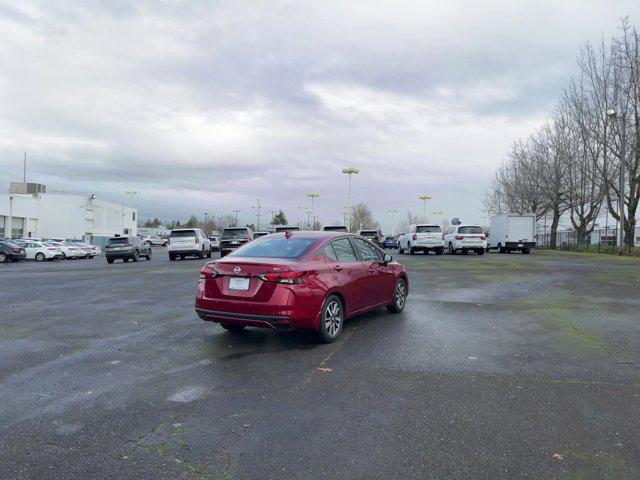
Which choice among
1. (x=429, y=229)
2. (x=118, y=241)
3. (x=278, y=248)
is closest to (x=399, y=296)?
(x=278, y=248)

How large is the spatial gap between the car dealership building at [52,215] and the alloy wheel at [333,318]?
63.8 meters

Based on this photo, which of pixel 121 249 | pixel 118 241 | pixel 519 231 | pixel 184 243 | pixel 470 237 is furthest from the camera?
pixel 519 231

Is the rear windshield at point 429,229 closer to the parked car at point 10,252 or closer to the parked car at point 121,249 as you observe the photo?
the parked car at point 121,249

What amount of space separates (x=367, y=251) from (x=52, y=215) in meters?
77.6

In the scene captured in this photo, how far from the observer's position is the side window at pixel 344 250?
721 cm

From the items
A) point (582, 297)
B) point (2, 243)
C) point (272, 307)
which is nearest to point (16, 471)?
point (272, 307)

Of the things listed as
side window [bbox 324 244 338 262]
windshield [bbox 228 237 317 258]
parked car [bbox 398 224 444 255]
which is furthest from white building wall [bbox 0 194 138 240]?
side window [bbox 324 244 338 262]

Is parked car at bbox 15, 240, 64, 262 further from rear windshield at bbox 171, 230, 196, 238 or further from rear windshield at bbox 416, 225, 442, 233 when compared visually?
rear windshield at bbox 416, 225, 442, 233

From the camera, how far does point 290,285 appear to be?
20.0ft

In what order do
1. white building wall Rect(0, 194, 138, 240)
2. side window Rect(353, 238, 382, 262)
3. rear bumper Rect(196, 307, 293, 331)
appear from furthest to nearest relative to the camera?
white building wall Rect(0, 194, 138, 240), side window Rect(353, 238, 382, 262), rear bumper Rect(196, 307, 293, 331)

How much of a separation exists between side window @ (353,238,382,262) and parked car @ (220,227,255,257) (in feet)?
70.4

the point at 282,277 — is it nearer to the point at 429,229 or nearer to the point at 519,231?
the point at 429,229

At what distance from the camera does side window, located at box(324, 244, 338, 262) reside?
22.8ft

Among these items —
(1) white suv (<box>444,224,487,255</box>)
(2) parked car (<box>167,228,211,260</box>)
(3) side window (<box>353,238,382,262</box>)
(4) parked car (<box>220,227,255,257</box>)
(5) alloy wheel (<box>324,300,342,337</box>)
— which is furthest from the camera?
(4) parked car (<box>220,227,255,257</box>)
